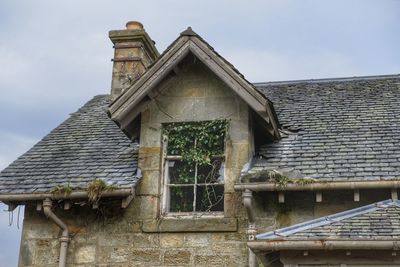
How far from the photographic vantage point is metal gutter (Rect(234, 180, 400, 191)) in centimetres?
954

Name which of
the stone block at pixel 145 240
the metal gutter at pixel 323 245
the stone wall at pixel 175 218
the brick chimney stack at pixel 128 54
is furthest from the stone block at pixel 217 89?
the metal gutter at pixel 323 245

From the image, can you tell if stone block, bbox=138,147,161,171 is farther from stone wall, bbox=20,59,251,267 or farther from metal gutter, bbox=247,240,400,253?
metal gutter, bbox=247,240,400,253

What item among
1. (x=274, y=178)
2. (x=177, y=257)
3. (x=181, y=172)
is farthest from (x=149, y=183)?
(x=274, y=178)

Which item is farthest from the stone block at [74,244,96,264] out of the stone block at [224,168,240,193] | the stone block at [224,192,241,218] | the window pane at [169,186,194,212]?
the stone block at [224,168,240,193]

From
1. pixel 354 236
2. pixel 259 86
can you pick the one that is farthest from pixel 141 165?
pixel 259 86

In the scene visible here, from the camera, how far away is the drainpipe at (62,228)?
10609 millimetres

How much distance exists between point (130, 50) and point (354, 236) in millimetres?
7604

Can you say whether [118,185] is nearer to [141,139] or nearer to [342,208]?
[141,139]

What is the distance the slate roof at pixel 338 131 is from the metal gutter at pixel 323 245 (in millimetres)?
1478

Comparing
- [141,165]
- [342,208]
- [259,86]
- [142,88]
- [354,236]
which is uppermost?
[259,86]

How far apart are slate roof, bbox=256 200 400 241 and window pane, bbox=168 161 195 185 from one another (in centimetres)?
230

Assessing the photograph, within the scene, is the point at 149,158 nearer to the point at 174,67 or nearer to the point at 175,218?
the point at 175,218

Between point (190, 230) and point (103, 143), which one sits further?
point (103, 143)

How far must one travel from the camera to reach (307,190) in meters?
9.86
